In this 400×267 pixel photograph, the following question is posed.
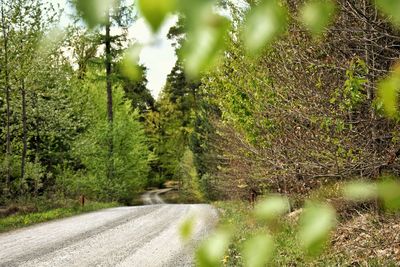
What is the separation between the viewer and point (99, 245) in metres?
10.3

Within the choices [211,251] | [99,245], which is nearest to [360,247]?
[211,251]

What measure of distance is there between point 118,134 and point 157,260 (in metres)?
20.5

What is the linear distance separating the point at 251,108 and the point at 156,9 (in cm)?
981

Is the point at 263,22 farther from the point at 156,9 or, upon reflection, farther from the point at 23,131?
the point at 23,131

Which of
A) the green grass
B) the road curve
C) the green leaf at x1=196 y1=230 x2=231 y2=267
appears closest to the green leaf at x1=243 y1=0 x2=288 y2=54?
the green leaf at x1=196 y1=230 x2=231 y2=267

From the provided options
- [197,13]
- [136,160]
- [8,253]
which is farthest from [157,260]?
[136,160]

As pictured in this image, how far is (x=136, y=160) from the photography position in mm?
32281

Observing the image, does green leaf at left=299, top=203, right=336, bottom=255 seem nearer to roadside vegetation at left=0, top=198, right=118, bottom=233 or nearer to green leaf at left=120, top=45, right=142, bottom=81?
green leaf at left=120, top=45, right=142, bottom=81

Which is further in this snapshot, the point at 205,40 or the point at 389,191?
the point at 389,191

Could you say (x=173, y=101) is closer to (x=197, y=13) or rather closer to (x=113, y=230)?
(x=113, y=230)

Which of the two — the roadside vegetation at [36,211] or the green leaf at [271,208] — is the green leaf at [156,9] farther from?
the roadside vegetation at [36,211]

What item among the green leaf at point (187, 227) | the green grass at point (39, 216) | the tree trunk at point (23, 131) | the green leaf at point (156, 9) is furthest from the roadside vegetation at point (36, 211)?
the green leaf at point (156, 9)

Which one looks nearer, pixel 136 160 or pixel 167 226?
pixel 167 226

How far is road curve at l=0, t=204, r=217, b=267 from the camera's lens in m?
8.52
